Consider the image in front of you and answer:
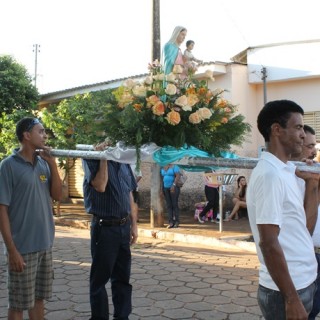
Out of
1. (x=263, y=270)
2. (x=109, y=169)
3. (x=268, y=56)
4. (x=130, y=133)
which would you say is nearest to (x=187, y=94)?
(x=130, y=133)

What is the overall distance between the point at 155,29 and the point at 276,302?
9.79 m

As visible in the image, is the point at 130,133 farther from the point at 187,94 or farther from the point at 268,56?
the point at 268,56

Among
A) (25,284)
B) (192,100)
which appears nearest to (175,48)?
(192,100)

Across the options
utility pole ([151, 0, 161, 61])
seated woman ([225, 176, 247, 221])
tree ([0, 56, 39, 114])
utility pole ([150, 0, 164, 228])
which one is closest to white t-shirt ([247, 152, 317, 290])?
utility pole ([150, 0, 164, 228])

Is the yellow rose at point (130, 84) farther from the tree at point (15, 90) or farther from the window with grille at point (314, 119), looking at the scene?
the tree at point (15, 90)

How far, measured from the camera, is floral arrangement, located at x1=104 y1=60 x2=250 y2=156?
10.7 feet

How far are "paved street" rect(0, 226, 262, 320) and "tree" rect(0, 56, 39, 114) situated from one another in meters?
9.51

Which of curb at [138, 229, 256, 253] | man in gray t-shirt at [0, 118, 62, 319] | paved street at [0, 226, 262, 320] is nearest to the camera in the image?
man in gray t-shirt at [0, 118, 62, 319]

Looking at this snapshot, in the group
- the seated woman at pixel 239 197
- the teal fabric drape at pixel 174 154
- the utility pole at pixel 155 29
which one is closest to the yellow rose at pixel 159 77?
the teal fabric drape at pixel 174 154

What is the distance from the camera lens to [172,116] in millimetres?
3178

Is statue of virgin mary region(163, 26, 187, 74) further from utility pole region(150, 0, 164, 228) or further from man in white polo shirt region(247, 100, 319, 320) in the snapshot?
utility pole region(150, 0, 164, 228)

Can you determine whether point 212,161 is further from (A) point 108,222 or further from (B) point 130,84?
(A) point 108,222

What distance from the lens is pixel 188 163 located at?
3131 mm

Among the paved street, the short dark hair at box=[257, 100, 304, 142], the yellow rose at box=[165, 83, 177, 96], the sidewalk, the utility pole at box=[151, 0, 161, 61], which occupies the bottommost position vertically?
the paved street
